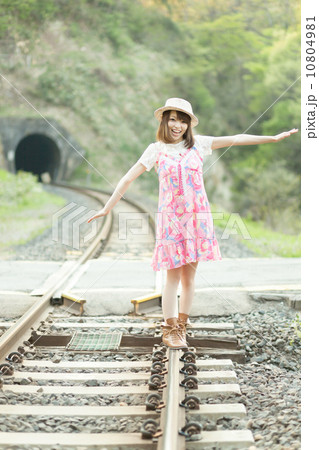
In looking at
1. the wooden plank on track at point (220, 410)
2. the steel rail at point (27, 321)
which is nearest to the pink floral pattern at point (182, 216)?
the wooden plank on track at point (220, 410)

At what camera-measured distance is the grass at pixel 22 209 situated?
389 inches

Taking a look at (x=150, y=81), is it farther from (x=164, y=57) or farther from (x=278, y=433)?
(x=278, y=433)

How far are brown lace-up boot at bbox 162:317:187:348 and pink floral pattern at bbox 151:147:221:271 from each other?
0.38 meters

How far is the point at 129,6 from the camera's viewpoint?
28859mm

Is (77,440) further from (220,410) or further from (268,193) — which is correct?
(268,193)

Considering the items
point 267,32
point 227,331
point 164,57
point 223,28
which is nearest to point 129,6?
point 164,57

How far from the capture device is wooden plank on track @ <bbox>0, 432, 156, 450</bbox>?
6.91 feet

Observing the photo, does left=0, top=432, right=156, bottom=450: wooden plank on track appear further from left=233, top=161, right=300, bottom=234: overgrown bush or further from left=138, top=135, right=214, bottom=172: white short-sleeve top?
left=233, top=161, right=300, bottom=234: overgrown bush

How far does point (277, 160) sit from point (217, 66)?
8.25m

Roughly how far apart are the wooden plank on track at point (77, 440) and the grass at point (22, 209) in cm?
631

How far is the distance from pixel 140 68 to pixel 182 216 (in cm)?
2658

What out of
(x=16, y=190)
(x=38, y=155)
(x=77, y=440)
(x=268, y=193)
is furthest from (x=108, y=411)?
(x=38, y=155)

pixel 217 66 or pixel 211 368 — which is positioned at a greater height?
pixel 217 66

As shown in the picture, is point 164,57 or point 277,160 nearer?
point 277,160
